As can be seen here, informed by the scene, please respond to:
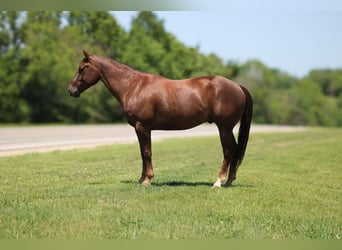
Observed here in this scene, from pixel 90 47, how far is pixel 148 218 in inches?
512

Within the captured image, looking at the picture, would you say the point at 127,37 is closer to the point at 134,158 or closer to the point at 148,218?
Result: the point at 134,158

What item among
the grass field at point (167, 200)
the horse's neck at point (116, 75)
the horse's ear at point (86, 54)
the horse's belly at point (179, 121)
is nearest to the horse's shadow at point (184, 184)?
the grass field at point (167, 200)

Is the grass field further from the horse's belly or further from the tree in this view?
the tree

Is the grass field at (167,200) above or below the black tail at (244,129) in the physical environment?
below

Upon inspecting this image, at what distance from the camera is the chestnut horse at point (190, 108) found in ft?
22.3

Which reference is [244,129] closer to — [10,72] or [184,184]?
[184,184]

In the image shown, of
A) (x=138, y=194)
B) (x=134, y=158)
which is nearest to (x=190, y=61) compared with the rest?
(x=134, y=158)

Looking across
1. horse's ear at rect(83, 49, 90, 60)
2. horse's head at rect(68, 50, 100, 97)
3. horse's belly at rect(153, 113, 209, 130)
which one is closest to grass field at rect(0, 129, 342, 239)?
horse's belly at rect(153, 113, 209, 130)

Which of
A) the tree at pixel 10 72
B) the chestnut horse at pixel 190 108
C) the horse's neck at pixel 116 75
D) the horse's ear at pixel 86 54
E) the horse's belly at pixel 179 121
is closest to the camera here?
the chestnut horse at pixel 190 108

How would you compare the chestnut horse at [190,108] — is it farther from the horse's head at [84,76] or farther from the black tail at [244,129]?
the horse's head at [84,76]

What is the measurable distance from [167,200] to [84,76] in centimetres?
239

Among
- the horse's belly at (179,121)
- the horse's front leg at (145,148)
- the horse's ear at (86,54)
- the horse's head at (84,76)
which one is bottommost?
the horse's front leg at (145,148)

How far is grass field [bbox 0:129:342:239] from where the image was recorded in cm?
522

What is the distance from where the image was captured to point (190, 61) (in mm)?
15102
